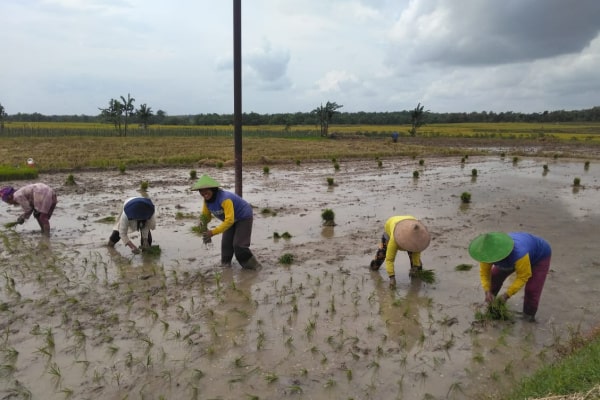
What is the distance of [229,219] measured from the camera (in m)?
5.68

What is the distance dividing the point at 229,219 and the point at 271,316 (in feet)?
4.91

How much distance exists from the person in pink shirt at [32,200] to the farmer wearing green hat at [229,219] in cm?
341

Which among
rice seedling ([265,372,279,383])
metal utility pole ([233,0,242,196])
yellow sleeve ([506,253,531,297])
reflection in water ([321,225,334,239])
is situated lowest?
rice seedling ([265,372,279,383])

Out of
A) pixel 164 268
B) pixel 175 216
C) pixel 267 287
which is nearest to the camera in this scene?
pixel 267 287

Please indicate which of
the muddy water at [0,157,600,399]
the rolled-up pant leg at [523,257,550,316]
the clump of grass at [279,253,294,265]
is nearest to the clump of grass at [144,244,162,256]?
the muddy water at [0,157,600,399]

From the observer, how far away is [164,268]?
6.27m

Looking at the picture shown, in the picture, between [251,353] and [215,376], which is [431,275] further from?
[215,376]

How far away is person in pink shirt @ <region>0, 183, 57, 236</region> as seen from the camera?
734 cm

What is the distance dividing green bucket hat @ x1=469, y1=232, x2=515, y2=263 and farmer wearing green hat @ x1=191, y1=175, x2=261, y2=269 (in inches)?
118

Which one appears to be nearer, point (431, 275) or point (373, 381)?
point (373, 381)

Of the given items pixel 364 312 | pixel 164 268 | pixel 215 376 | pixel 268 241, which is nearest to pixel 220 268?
pixel 164 268

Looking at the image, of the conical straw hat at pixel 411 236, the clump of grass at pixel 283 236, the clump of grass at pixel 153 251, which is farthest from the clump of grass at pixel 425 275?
the clump of grass at pixel 153 251

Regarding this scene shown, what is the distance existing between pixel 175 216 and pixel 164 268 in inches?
142

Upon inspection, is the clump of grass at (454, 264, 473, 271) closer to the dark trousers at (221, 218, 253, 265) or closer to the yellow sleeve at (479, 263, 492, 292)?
the yellow sleeve at (479, 263, 492, 292)
